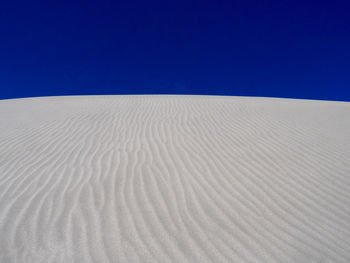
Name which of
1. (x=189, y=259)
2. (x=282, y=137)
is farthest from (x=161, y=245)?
(x=282, y=137)

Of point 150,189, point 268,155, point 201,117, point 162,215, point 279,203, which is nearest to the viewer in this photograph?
A: point 162,215

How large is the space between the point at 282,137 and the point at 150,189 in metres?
3.67

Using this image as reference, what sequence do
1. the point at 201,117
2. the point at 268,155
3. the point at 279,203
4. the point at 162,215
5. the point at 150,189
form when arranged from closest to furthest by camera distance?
the point at 162,215
the point at 279,203
the point at 150,189
the point at 268,155
the point at 201,117

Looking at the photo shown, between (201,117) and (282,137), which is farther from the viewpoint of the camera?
(201,117)

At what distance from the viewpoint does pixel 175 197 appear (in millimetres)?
2713

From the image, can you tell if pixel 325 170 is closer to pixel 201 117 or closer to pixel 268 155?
pixel 268 155

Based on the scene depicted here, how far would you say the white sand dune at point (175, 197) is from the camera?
1.96 m

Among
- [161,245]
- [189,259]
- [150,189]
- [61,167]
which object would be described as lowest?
[189,259]

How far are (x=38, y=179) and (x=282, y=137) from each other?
5.03 m

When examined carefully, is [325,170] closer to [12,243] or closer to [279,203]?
[279,203]

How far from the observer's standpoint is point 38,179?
3148mm

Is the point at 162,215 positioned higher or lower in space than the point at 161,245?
higher

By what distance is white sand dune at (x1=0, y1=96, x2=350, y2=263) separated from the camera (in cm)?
196

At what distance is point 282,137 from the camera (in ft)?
16.5
